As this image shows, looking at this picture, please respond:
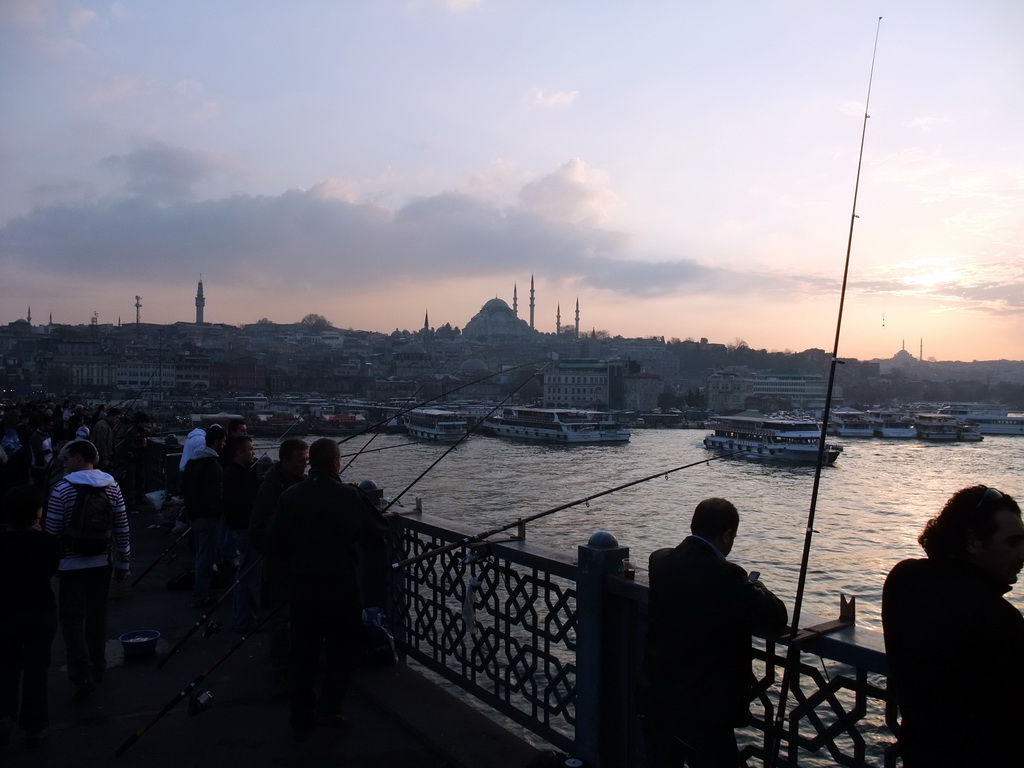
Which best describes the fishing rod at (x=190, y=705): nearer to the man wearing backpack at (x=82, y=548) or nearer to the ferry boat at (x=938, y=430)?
the man wearing backpack at (x=82, y=548)

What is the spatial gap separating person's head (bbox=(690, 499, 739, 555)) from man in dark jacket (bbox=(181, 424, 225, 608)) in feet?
10.0

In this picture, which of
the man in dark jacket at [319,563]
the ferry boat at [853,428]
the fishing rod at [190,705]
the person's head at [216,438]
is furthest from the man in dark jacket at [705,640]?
the ferry boat at [853,428]

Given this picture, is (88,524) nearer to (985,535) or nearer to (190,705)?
(190,705)

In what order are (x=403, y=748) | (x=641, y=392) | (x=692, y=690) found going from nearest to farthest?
(x=692, y=690)
(x=403, y=748)
(x=641, y=392)

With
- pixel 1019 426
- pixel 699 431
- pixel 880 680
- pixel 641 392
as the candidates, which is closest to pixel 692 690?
pixel 880 680

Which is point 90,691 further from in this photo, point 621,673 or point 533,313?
point 533,313

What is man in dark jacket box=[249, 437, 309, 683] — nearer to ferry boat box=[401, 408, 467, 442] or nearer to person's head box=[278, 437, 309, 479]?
person's head box=[278, 437, 309, 479]

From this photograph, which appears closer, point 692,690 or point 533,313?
point 692,690

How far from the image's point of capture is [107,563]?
300cm

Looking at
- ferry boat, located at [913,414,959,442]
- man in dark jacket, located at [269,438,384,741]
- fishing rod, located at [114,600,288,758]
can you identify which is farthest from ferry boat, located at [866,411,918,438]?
fishing rod, located at [114,600,288,758]

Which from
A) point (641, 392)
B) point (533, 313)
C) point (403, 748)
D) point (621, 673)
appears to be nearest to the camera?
point (621, 673)

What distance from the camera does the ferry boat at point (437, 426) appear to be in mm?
44188

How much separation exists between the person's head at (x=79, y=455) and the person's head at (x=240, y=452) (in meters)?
0.90

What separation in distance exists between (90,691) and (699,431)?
199ft
